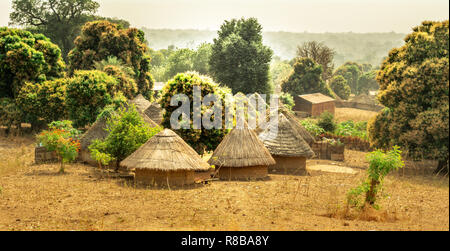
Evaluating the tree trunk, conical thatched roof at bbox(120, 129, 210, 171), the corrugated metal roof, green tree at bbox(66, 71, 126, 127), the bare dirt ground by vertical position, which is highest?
green tree at bbox(66, 71, 126, 127)

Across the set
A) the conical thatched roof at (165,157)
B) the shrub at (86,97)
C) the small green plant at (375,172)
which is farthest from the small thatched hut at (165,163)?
the shrub at (86,97)

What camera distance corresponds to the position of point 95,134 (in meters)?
20.1

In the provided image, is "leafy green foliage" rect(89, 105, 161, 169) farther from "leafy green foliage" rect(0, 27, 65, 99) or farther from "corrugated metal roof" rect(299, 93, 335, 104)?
"corrugated metal roof" rect(299, 93, 335, 104)

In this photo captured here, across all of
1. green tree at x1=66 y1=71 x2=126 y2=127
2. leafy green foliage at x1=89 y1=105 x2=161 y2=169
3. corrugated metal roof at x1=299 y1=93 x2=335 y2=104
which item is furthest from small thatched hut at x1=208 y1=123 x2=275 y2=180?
corrugated metal roof at x1=299 y1=93 x2=335 y2=104

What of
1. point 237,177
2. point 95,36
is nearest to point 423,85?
point 237,177

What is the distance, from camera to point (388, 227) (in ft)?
32.8

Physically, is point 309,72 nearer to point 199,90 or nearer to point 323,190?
point 199,90

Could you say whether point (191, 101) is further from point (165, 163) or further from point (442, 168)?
point (442, 168)

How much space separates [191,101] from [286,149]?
4600 millimetres

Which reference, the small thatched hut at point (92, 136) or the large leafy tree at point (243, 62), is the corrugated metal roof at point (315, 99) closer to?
the large leafy tree at point (243, 62)

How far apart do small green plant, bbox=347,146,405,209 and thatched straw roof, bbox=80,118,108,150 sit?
11.9 metres

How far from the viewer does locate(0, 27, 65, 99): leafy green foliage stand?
27875 mm

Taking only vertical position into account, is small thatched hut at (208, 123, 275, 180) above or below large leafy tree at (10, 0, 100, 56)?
below

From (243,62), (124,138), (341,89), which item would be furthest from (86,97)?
(341,89)
